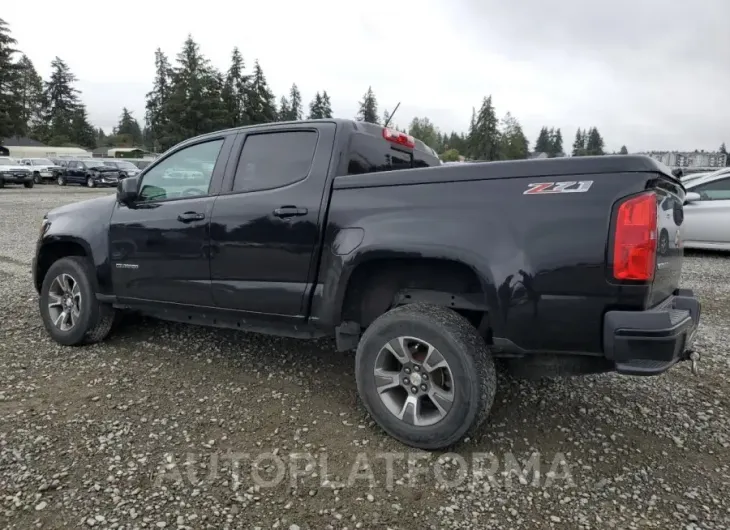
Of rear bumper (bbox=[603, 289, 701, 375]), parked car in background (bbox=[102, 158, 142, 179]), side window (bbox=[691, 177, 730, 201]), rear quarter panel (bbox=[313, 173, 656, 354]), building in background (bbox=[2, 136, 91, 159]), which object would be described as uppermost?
building in background (bbox=[2, 136, 91, 159])

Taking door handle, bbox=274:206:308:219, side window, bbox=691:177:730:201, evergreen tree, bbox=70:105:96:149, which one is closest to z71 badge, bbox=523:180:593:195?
door handle, bbox=274:206:308:219

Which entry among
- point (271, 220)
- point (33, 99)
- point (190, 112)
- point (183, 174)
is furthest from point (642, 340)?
point (33, 99)

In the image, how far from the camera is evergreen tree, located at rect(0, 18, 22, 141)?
5336 centimetres

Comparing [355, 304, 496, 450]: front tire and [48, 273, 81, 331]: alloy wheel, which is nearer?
[355, 304, 496, 450]: front tire

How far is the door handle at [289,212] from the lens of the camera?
3.39m

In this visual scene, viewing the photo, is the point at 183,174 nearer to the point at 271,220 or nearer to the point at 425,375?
the point at 271,220

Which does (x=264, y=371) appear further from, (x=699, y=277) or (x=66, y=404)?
(x=699, y=277)

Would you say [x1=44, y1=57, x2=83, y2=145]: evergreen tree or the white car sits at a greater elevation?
[x1=44, y1=57, x2=83, y2=145]: evergreen tree

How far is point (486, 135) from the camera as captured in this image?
279ft

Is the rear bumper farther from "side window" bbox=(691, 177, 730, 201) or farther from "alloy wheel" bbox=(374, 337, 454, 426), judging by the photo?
"side window" bbox=(691, 177, 730, 201)

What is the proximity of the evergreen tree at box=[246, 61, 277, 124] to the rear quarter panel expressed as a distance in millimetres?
69663
